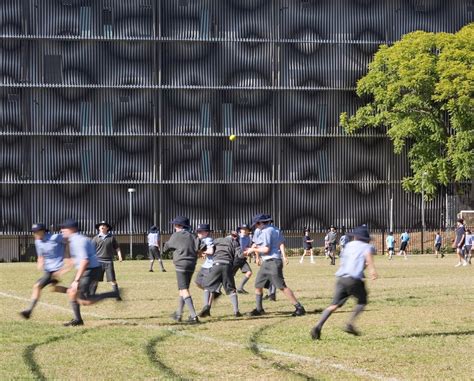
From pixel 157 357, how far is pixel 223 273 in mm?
7153

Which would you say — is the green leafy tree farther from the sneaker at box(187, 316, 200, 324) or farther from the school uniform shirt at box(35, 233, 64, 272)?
the school uniform shirt at box(35, 233, 64, 272)

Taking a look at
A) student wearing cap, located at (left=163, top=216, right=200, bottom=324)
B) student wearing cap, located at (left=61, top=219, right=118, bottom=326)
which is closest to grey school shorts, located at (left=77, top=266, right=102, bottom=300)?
student wearing cap, located at (left=61, top=219, right=118, bottom=326)

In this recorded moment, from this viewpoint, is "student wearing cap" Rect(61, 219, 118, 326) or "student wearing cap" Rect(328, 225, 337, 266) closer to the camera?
"student wearing cap" Rect(61, 219, 118, 326)

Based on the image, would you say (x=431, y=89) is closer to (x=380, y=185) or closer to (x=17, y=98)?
(x=380, y=185)

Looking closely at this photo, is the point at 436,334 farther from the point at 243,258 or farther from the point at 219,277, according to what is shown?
the point at 243,258

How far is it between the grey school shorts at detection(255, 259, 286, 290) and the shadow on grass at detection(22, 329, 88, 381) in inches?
149

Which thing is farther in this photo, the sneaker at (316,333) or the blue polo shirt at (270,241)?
the blue polo shirt at (270,241)

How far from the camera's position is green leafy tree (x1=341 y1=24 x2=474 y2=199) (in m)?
72.8

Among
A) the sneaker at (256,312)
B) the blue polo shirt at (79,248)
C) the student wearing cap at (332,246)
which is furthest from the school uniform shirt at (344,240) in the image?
the blue polo shirt at (79,248)

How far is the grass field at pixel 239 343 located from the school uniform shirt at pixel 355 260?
0.99 metres

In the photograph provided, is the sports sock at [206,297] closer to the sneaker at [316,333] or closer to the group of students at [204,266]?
the group of students at [204,266]

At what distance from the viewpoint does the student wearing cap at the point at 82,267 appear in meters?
19.0

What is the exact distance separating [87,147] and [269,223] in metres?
56.5

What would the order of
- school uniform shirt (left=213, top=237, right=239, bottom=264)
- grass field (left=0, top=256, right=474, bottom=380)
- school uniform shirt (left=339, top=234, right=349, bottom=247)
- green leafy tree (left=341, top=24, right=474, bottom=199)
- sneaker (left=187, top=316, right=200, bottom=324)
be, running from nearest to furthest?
grass field (left=0, top=256, right=474, bottom=380) → sneaker (left=187, top=316, right=200, bottom=324) → school uniform shirt (left=213, top=237, right=239, bottom=264) → school uniform shirt (left=339, top=234, right=349, bottom=247) → green leafy tree (left=341, top=24, right=474, bottom=199)
